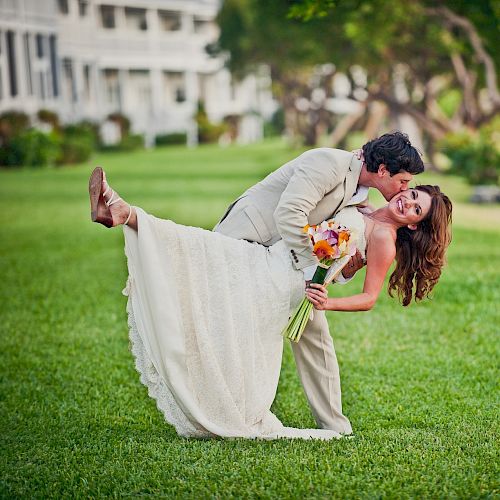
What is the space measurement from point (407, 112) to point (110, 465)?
2504cm

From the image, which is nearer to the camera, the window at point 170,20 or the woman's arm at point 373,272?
the woman's arm at point 373,272

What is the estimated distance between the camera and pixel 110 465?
5.29 m

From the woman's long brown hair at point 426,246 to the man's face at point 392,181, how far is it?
14cm

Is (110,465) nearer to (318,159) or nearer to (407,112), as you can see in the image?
(318,159)

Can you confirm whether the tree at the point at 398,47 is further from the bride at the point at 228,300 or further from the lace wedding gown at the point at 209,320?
the lace wedding gown at the point at 209,320

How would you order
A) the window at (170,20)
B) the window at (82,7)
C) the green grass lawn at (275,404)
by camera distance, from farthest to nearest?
1. the window at (170,20)
2. the window at (82,7)
3. the green grass lawn at (275,404)

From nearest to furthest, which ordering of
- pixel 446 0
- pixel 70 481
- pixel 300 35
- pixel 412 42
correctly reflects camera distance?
pixel 70 481 < pixel 446 0 < pixel 412 42 < pixel 300 35

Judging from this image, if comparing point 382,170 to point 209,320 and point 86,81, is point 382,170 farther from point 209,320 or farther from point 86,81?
point 86,81

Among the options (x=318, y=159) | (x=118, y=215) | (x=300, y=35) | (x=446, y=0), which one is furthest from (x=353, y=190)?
(x=300, y=35)

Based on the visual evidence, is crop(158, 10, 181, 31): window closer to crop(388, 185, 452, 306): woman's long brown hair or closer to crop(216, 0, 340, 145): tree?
crop(216, 0, 340, 145): tree

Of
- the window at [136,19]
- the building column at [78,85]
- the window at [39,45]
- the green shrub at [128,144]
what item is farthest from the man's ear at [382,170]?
the window at [136,19]

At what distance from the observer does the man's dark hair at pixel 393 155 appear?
516 cm

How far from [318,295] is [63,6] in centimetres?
4291

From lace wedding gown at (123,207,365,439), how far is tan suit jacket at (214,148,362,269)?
11 cm
